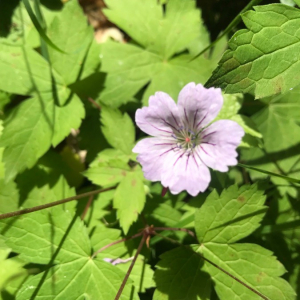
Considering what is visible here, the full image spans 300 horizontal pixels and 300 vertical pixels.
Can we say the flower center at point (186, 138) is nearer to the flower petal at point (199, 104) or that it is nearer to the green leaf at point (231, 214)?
the flower petal at point (199, 104)

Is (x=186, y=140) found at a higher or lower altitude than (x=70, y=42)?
lower

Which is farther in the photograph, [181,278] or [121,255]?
[121,255]

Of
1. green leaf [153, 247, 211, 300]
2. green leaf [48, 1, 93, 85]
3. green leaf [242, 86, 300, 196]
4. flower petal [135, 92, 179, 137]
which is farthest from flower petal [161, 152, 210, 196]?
green leaf [48, 1, 93, 85]

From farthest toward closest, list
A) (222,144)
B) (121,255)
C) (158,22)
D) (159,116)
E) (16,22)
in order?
(16,22)
(158,22)
(121,255)
(159,116)
(222,144)

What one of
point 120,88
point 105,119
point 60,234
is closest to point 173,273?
point 60,234

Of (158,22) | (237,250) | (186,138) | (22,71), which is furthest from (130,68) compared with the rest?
(237,250)

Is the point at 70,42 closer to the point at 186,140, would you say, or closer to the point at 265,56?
the point at 186,140
